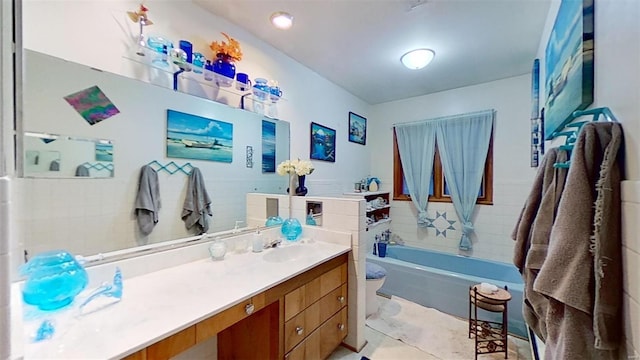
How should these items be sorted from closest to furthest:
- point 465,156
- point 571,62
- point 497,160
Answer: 1. point 571,62
2. point 497,160
3. point 465,156

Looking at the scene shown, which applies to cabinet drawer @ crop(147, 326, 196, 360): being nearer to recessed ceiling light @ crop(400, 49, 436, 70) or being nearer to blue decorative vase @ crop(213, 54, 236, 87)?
blue decorative vase @ crop(213, 54, 236, 87)

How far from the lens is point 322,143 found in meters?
2.98

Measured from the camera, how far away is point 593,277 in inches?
28.2

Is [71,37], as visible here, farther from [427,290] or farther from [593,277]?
[427,290]

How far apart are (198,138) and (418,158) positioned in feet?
9.64

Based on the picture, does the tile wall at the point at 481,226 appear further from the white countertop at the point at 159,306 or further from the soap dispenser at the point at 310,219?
the white countertop at the point at 159,306

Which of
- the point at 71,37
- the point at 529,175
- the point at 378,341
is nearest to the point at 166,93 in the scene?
the point at 71,37

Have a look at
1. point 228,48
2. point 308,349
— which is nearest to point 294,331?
point 308,349

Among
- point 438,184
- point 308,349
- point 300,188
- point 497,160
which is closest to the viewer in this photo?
point 308,349

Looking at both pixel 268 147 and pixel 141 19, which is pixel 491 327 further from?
pixel 141 19

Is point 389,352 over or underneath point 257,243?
underneath

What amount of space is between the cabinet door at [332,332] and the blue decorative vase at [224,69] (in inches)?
71.4

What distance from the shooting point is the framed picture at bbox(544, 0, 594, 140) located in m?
1.02

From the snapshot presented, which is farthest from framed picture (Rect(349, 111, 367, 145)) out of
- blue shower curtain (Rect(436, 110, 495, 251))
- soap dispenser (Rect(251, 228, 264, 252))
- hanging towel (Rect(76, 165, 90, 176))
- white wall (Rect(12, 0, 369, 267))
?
hanging towel (Rect(76, 165, 90, 176))
